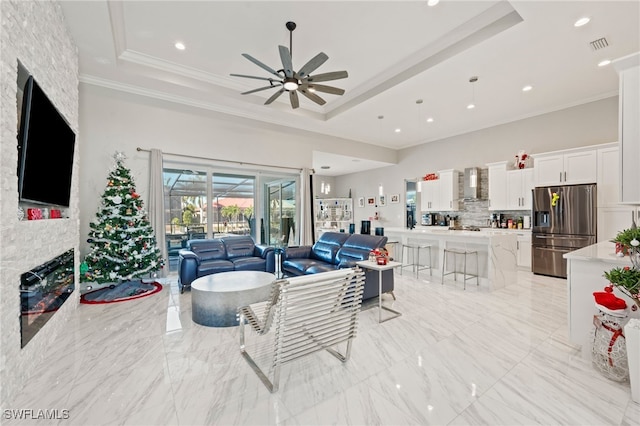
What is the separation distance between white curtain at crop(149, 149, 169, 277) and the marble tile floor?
5.97 ft

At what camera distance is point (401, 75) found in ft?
15.0

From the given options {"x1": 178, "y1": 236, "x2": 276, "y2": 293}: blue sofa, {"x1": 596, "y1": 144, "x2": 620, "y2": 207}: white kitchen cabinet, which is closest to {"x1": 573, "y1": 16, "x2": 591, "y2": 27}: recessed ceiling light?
{"x1": 596, "y1": 144, "x2": 620, "y2": 207}: white kitchen cabinet

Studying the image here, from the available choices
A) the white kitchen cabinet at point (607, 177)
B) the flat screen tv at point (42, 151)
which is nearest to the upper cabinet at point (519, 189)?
the white kitchen cabinet at point (607, 177)

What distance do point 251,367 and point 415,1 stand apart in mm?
4112

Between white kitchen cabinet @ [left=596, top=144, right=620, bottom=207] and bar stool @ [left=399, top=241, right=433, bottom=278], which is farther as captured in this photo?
bar stool @ [left=399, top=241, right=433, bottom=278]

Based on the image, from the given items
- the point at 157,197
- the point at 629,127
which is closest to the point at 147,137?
the point at 157,197

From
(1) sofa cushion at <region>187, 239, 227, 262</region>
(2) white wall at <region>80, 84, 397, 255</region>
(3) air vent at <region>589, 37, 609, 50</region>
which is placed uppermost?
(3) air vent at <region>589, 37, 609, 50</region>

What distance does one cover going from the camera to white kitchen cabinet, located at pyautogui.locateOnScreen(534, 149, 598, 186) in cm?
514

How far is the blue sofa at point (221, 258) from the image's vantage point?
14.4ft

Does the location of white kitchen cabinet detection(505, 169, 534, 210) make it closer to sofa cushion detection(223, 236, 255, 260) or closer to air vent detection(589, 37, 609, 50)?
air vent detection(589, 37, 609, 50)

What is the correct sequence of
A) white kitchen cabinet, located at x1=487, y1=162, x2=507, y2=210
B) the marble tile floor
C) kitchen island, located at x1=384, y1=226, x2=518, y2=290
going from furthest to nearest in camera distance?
1. white kitchen cabinet, located at x1=487, y1=162, x2=507, y2=210
2. kitchen island, located at x1=384, y1=226, x2=518, y2=290
3. the marble tile floor

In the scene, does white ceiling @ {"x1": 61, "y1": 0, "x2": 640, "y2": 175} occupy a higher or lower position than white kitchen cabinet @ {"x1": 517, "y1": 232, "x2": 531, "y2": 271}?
higher

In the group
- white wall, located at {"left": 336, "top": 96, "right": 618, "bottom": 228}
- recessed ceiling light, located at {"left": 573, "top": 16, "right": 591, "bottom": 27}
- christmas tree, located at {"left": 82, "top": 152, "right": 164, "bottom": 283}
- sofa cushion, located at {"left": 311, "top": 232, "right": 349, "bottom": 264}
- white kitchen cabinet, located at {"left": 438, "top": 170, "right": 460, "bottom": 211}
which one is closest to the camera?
recessed ceiling light, located at {"left": 573, "top": 16, "right": 591, "bottom": 27}

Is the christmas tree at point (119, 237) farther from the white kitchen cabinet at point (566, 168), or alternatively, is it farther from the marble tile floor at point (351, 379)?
the white kitchen cabinet at point (566, 168)
